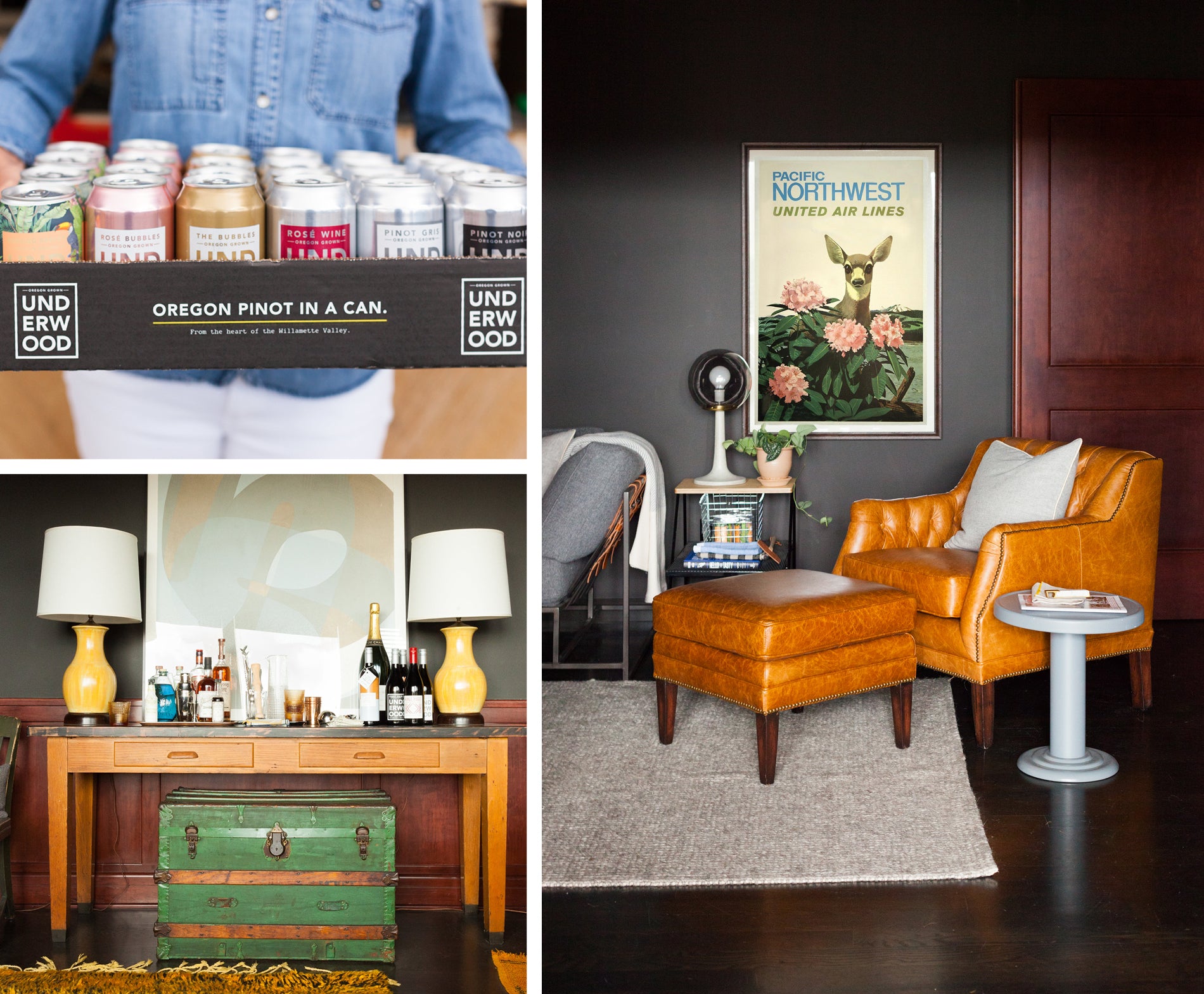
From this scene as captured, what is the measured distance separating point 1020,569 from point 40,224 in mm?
3020

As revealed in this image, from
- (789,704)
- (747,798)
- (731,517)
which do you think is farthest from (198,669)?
(731,517)

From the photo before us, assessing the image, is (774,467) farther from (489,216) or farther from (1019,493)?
(489,216)

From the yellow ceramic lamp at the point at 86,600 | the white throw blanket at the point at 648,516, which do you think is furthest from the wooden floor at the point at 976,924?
the white throw blanket at the point at 648,516

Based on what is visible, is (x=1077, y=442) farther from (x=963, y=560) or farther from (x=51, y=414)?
(x=51, y=414)

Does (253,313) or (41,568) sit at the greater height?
(253,313)

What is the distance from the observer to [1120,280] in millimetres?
5547

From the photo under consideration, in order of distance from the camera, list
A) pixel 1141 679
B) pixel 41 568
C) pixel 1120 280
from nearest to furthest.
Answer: pixel 41 568
pixel 1141 679
pixel 1120 280

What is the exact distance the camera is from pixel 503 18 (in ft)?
5.69

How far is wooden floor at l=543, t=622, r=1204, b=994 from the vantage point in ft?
7.54

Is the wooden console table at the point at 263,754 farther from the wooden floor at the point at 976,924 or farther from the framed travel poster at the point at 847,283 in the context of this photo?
the framed travel poster at the point at 847,283

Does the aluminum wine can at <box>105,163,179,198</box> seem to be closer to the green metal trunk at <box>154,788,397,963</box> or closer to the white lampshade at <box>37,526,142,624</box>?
the white lampshade at <box>37,526,142,624</box>

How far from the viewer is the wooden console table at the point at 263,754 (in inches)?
99.0

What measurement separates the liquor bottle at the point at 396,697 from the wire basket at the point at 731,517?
226 cm

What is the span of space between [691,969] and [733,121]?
4.29 meters
